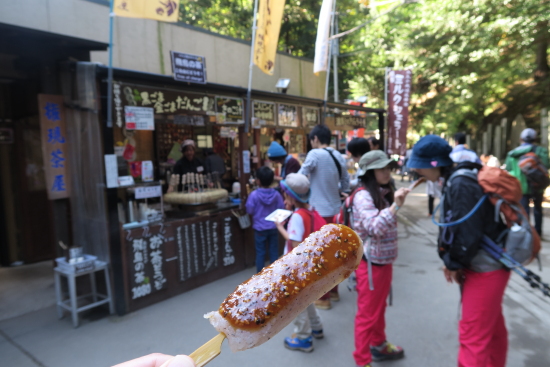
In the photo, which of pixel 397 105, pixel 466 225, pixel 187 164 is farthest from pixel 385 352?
pixel 397 105

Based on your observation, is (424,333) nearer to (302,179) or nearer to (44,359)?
(302,179)

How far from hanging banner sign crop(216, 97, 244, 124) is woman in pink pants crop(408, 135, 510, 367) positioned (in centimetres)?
430

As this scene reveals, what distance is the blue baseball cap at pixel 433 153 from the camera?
3.00 metres

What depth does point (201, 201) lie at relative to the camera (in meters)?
5.98

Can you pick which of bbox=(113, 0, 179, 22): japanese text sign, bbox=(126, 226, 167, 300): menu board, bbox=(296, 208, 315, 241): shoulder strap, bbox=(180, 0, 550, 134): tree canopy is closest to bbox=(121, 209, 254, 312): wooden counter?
bbox=(126, 226, 167, 300): menu board

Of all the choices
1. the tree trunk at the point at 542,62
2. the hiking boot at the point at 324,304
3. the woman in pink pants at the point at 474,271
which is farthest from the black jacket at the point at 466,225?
the tree trunk at the point at 542,62

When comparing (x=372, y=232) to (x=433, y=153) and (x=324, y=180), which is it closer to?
(x=433, y=153)

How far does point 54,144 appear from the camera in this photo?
15.9 feet

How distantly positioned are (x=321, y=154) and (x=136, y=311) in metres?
3.51

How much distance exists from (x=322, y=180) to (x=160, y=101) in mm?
2761

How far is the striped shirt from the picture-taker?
5.23 metres

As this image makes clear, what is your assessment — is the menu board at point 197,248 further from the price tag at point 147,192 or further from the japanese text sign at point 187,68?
the japanese text sign at point 187,68

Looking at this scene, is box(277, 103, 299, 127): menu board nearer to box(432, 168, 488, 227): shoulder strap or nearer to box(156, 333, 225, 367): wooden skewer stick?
box(432, 168, 488, 227): shoulder strap

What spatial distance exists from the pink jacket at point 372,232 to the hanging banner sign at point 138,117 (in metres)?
3.40
